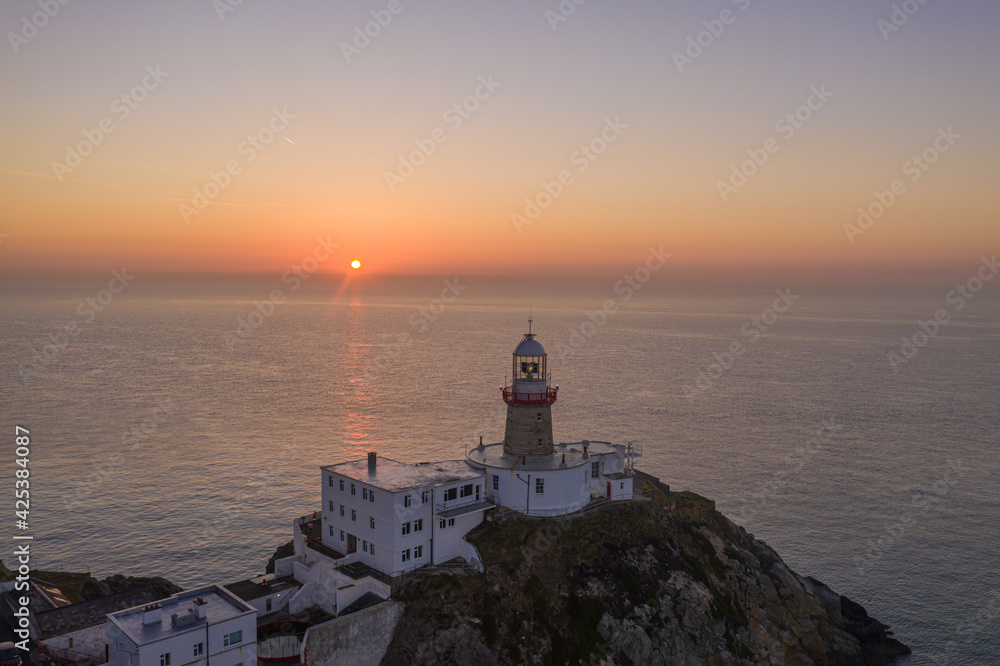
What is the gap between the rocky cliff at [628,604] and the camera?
35906 millimetres

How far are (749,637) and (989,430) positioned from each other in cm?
7611

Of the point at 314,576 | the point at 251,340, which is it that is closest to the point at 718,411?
the point at 314,576

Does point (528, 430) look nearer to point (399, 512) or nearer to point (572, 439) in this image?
point (399, 512)

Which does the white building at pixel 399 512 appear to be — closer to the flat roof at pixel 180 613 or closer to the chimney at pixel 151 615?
the flat roof at pixel 180 613

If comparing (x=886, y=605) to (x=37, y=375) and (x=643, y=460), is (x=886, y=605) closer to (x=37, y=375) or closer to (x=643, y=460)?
(x=643, y=460)

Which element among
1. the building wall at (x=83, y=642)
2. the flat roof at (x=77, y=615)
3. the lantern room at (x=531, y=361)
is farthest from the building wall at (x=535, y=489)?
the building wall at (x=83, y=642)

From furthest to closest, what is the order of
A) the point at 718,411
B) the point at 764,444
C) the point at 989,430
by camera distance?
1. the point at 718,411
2. the point at 989,430
3. the point at 764,444

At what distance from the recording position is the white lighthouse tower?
141 feet

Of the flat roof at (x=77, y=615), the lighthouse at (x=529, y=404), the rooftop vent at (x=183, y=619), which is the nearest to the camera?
the rooftop vent at (x=183, y=619)

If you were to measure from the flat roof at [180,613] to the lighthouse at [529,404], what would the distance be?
63.3 feet

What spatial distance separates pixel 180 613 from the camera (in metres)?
31.8

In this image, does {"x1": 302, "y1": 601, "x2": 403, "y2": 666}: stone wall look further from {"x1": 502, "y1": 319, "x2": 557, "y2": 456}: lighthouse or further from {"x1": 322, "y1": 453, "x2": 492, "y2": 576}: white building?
{"x1": 502, "y1": 319, "x2": 557, "y2": 456}: lighthouse

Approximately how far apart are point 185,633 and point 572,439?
2280 inches

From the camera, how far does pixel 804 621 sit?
45406 mm
